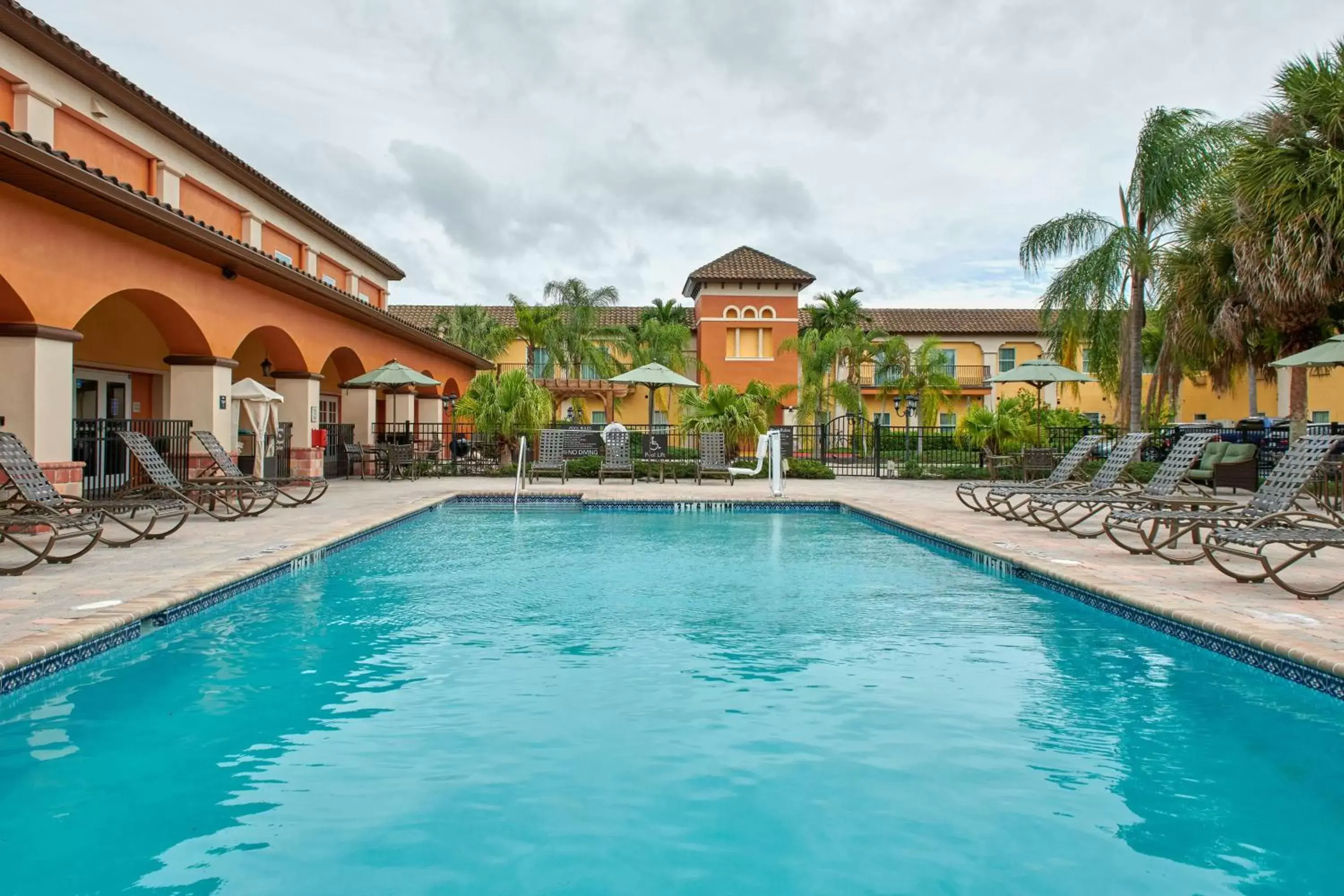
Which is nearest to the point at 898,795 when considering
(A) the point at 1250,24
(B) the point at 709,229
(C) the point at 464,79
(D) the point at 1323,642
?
(D) the point at 1323,642

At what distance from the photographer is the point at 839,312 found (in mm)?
41750

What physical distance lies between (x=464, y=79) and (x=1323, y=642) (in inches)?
691

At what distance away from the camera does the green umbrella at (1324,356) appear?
39.3 ft

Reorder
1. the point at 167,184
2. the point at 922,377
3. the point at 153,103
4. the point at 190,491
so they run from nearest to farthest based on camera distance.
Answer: the point at 190,491
the point at 153,103
the point at 167,184
the point at 922,377

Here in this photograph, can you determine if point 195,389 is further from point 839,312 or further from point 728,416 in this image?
point 839,312

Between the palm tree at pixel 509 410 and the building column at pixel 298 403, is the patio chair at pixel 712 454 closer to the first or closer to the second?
the palm tree at pixel 509 410

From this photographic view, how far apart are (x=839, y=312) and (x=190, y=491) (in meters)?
34.1

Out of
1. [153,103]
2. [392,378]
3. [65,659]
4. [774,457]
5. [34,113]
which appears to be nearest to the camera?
[65,659]

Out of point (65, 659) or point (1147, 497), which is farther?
point (1147, 497)

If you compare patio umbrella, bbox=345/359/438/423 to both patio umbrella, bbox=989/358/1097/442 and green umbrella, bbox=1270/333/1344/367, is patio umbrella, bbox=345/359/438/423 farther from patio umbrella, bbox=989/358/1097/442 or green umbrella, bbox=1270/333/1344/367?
green umbrella, bbox=1270/333/1344/367

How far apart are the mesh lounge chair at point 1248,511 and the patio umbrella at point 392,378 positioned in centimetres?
1388

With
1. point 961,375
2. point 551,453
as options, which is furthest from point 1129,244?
point 961,375

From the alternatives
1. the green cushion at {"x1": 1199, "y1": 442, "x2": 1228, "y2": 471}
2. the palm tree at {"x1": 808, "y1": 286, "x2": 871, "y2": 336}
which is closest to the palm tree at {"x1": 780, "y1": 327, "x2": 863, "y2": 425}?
the palm tree at {"x1": 808, "y1": 286, "x2": 871, "y2": 336}

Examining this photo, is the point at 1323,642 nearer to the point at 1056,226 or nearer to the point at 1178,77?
the point at 1056,226
